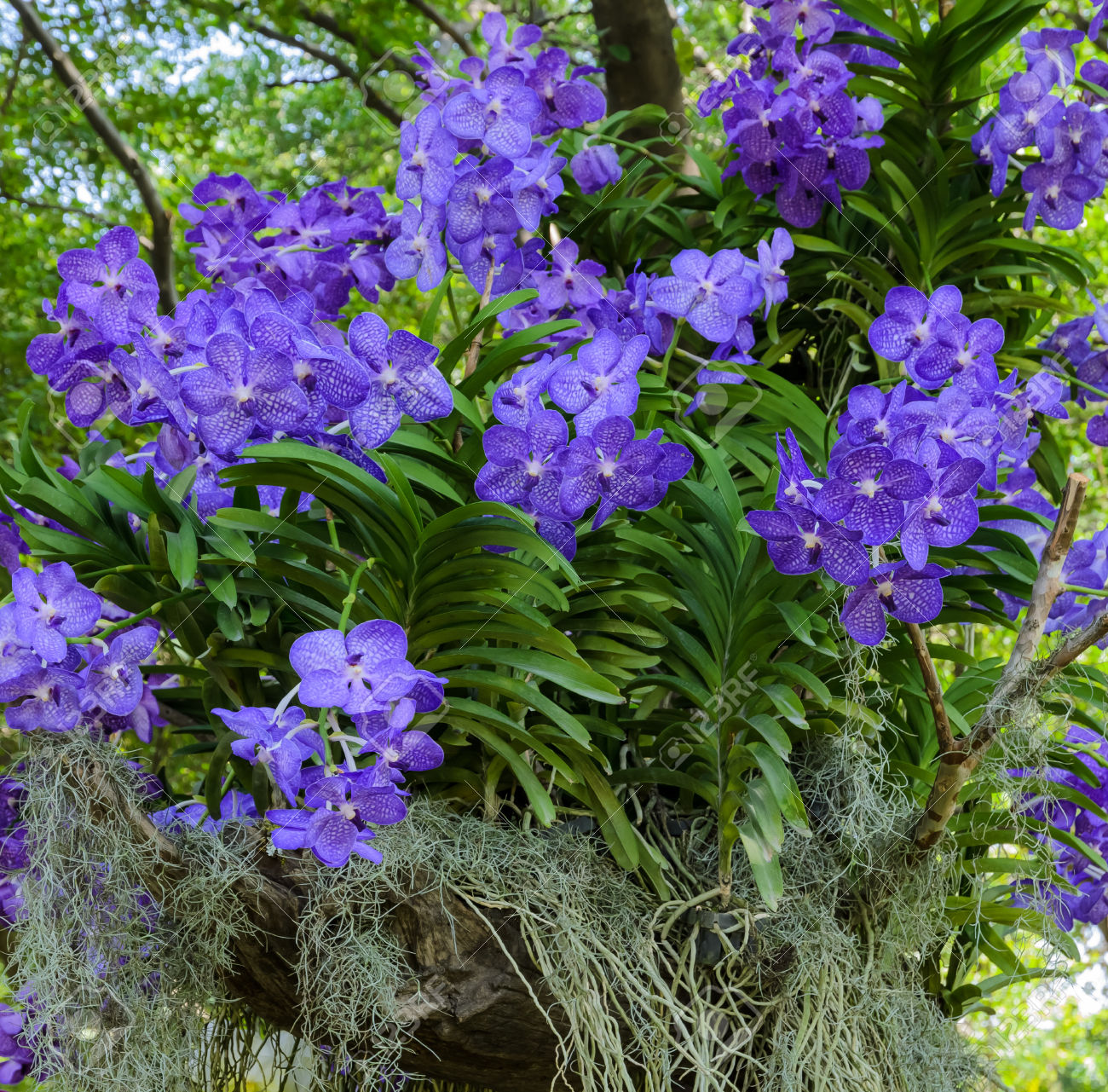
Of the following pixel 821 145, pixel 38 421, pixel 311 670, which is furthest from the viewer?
pixel 38 421

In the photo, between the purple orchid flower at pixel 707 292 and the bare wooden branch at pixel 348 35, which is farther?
the bare wooden branch at pixel 348 35

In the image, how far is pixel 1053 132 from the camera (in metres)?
1.08

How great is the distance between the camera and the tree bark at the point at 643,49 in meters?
1.55

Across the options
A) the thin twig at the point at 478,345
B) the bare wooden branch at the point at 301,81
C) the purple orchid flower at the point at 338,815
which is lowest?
the purple orchid flower at the point at 338,815

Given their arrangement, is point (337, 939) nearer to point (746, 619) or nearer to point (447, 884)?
point (447, 884)

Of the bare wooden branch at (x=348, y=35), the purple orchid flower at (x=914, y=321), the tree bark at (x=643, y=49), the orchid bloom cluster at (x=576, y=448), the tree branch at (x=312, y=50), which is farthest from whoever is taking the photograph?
the bare wooden branch at (x=348, y=35)

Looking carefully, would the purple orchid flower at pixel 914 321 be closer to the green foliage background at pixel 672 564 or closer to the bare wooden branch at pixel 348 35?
the green foliage background at pixel 672 564

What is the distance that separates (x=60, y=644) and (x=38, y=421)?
2251 mm

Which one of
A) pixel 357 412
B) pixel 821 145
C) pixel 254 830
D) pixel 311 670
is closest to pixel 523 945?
pixel 254 830

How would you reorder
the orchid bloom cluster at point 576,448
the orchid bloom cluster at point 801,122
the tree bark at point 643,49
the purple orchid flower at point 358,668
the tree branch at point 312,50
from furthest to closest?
1. the tree branch at point 312,50
2. the tree bark at point 643,49
3. the orchid bloom cluster at point 801,122
4. the orchid bloom cluster at point 576,448
5. the purple orchid flower at point 358,668

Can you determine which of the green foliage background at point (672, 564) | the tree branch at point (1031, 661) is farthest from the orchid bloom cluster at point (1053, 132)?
the tree branch at point (1031, 661)

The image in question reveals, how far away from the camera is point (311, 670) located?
67cm

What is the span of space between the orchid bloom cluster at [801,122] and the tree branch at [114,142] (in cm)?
87

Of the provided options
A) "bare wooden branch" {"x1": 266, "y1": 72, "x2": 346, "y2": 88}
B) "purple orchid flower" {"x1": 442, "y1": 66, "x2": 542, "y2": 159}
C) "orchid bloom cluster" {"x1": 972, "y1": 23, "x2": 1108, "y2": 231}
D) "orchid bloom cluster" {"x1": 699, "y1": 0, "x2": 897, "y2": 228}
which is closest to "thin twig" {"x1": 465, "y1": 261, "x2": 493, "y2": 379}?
"purple orchid flower" {"x1": 442, "y1": 66, "x2": 542, "y2": 159}
